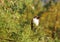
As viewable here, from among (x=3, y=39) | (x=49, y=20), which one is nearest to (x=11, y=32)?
(x=3, y=39)

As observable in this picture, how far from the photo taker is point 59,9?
12.7m

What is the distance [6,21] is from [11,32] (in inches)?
7.2

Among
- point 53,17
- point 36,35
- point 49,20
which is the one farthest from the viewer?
point 49,20

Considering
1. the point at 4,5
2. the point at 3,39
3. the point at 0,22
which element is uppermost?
the point at 4,5

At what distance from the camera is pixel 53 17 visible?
12.2 meters

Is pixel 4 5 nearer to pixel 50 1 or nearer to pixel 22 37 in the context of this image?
pixel 22 37

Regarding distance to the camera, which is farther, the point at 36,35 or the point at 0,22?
the point at 36,35

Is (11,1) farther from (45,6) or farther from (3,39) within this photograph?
(45,6)

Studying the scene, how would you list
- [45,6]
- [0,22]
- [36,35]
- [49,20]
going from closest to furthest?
[0,22], [36,35], [49,20], [45,6]

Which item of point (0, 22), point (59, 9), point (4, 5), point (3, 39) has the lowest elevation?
point (3, 39)

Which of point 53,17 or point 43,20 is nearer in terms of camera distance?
point 53,17

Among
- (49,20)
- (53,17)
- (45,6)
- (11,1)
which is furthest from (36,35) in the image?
(45,6)

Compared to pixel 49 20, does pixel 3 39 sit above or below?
below

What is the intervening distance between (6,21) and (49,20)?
10065mm
